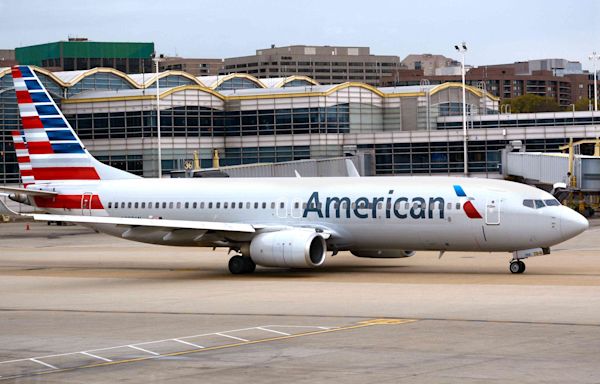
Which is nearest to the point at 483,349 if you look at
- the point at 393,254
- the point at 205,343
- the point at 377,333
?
the point at 377,333

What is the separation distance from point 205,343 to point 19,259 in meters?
32.7

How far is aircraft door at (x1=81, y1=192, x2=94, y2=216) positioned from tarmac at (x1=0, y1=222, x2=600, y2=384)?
248 cm

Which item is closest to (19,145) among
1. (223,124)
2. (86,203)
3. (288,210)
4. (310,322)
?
(86,203)

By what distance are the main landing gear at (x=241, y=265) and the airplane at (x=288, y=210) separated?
4cm

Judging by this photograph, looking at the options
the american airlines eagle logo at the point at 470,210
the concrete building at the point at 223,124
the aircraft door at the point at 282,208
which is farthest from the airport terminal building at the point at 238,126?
the american airlines eagle logo at the point at 470,210

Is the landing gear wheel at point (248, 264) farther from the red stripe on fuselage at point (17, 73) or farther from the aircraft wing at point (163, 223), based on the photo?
the red stripe on fuselage at point (17, 73)

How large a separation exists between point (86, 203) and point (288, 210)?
1008 centimetres

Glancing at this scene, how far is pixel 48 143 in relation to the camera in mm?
52406

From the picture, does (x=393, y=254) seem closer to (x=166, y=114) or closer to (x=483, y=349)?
(x=483, y=349)

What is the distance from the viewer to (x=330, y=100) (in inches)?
4562

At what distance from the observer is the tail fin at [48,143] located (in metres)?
52.1

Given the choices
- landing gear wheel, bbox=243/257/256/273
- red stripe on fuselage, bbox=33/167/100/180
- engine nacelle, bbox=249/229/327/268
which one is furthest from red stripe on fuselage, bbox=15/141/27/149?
engine nacelle, bbox=249/229/327/268

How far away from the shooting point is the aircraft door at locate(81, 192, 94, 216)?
50.7 meters

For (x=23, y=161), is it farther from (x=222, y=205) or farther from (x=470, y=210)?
(x=470, y=210)
